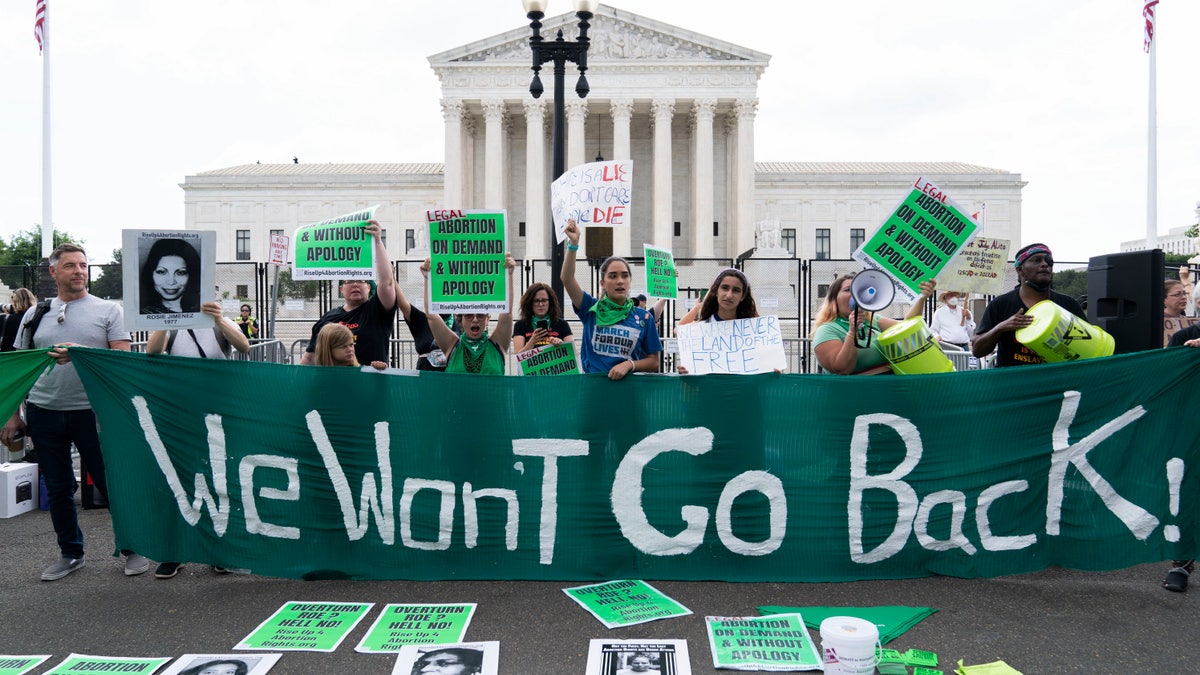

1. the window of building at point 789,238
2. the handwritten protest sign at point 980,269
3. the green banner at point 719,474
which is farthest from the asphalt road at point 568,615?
the window of building at point 789,238

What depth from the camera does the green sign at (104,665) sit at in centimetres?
366

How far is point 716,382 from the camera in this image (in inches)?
191

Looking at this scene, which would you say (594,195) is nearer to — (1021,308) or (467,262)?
(467,262)

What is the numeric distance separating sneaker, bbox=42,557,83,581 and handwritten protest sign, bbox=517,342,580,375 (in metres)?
3.03

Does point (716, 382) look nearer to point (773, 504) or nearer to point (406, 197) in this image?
point (773, 504)

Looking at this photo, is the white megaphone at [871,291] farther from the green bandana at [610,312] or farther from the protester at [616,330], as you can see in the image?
the green bandana at [610,312]

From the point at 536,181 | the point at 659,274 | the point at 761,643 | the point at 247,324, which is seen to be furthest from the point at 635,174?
the point at 761,643

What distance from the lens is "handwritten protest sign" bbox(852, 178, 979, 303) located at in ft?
18.3

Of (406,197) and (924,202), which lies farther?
(406,197)

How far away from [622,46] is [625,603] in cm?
4975

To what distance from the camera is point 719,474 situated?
480 centimetres

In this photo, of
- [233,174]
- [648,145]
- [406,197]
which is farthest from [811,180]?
[233,174]

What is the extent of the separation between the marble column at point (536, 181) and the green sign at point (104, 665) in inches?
1786

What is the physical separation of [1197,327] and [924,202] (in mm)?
1806
